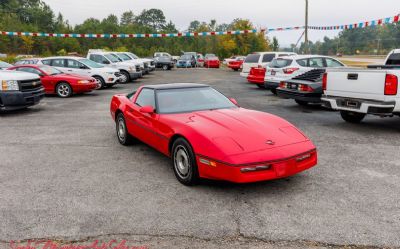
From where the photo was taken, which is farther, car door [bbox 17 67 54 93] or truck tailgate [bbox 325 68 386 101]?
car door [bbox 17 67 54 93]

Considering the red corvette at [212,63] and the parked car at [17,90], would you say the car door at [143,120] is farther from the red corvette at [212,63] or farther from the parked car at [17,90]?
the red corvette at [212,63]

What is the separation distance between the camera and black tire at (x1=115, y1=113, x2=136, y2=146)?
656 cm

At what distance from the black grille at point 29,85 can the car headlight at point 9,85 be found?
0.14m

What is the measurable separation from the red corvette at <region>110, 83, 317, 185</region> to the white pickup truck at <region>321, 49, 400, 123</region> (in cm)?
327

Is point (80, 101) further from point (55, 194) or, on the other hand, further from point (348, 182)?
point (348, 182)

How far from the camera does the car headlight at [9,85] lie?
9.82m

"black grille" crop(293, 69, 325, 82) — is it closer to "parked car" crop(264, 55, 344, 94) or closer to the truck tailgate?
the truck tailgate

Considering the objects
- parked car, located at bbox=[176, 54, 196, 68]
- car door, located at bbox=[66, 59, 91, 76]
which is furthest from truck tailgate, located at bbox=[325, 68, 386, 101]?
parked car, located at bbox=[176, 54, 196, 68]

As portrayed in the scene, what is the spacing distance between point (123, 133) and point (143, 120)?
1.14m

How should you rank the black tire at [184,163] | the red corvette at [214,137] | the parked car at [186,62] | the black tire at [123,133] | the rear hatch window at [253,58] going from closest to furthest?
1. the red corvette at [214,137]
2. the black tire at [184,163]
3. the black tire at [123,133]
4. the rear hatch window at [253,58]
5. the parked car at [186,62]

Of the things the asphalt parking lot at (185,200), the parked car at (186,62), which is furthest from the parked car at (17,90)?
the parked car at (186,62)

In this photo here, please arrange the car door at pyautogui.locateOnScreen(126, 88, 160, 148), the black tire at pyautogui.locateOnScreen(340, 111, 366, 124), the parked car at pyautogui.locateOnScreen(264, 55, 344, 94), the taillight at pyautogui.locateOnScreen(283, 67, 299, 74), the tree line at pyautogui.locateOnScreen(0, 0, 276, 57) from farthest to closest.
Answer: the tree line at pyautogui.locateOnScreen(0, 0, 276, 57) < the taillight at pyautogui.locateOnScreen(283, 67, 299, 74) < the parked car at pyautogui.locateOnScreen(264, 55, 344, 94) < the black tire at pyautogui.locateOnScreen(340, 111, 366, 124) < the car door at pyautogui.locateOnScreen(126, 88, 160, 148)

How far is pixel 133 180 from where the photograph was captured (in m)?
4.89

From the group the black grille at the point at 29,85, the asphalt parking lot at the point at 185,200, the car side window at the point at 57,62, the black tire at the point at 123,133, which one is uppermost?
the car side window at the point at 57,62
